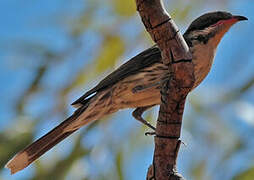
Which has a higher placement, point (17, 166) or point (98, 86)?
point (98, 86)

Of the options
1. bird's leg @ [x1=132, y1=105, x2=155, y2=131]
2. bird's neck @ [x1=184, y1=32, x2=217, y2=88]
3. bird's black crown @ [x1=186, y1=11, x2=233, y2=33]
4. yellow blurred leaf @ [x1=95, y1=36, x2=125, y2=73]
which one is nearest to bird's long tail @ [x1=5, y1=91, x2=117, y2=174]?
bird's leg @ [x1=132, y1=105, x2=155, y2=131]

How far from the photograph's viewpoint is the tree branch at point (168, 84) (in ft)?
9.42

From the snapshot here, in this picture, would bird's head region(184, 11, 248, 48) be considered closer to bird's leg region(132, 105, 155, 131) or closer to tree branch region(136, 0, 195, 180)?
bird's leg region(132, 105, 155, 131)

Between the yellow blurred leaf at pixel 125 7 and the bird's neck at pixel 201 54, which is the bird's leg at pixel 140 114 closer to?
the bird's neck at pixel 201 54

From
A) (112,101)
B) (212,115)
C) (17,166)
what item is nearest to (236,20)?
(212,115)

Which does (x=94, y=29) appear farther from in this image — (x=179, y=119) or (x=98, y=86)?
(x=179, y=119)

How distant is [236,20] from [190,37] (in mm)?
337

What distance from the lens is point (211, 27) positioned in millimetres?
4375

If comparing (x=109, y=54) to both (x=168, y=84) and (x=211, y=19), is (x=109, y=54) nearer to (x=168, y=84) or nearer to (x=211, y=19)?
(x=211, y=19)

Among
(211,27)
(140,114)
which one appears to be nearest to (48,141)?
(140,114)

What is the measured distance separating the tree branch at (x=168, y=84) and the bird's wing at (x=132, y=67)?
1150 mm

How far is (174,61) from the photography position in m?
3.03

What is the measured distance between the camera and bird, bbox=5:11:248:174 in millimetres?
4242

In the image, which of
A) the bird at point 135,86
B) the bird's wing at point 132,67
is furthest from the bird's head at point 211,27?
the bird's wing at point 132,67
